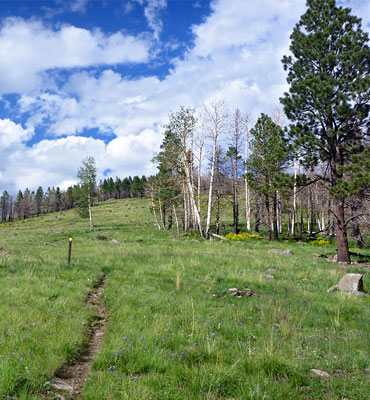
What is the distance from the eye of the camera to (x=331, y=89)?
15555 mm

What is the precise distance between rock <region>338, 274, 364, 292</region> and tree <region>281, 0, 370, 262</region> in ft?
24.4

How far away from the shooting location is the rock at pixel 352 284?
30.8 ft

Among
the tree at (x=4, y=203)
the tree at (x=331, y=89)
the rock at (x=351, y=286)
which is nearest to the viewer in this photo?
the rock at (x=351, y=286)

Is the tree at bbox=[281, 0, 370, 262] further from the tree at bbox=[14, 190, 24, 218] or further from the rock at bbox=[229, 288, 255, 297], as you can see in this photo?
the tree at bbox=[14, 190, 24, 218]

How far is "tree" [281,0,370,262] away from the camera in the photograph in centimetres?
1582

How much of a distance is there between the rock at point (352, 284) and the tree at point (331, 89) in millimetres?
7424

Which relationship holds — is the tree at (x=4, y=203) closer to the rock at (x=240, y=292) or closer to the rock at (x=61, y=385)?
the rock at (x=240, y=292)

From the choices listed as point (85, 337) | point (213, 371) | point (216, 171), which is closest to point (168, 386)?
point (213, 371)

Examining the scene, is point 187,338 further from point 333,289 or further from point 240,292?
point 333,289

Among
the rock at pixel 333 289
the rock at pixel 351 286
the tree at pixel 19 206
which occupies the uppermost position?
the tree at pixel 19 206

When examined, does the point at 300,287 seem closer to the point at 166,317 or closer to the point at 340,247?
the point at 166,317

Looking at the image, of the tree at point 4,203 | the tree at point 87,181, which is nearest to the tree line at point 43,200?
the tree at point 4,203

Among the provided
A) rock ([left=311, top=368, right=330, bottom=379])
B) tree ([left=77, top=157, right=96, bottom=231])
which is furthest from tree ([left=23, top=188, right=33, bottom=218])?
rock ([left=311, top=368, right=330, bottom=379])

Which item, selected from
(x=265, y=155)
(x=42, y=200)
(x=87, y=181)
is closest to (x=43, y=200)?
(x=42, y=200)
